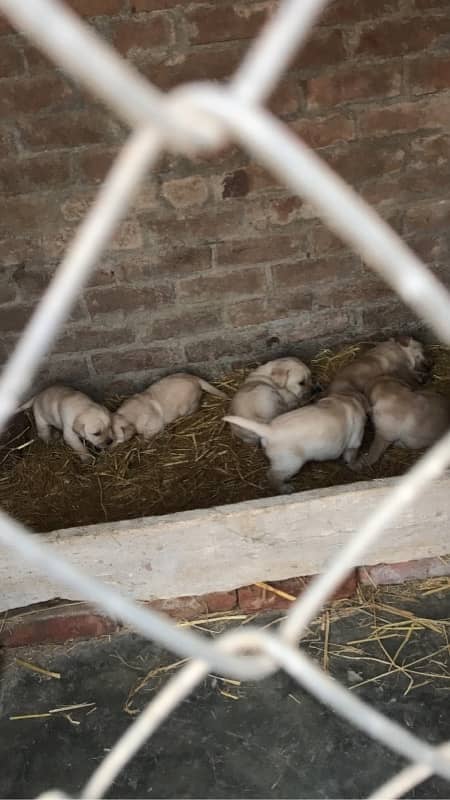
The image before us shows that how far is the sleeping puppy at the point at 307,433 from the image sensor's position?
2436 mm

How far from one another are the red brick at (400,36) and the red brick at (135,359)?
4.04ft

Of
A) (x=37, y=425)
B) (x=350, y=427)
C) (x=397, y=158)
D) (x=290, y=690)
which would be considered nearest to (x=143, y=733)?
(x=290, y=690)

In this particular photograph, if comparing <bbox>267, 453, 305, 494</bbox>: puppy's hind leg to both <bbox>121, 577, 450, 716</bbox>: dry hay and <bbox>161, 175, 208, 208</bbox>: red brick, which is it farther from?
<bbox>161, 175, 208, 208</bbox>: red brick

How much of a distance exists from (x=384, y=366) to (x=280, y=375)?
37cm

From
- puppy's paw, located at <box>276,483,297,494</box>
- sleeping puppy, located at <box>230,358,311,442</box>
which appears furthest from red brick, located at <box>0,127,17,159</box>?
puppy's paw, located at <box>276,483,297,494</box>

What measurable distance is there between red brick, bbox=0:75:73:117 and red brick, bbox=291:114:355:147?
0.76 m

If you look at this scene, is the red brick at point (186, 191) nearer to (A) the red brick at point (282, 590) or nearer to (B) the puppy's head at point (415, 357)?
(B) the puppy's head at point (415, 357)

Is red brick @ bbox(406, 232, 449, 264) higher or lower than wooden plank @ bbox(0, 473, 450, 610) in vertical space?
higher

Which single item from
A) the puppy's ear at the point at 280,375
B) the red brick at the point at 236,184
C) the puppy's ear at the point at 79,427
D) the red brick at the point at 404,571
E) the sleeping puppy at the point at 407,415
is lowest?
the red brick at the point at 404,571

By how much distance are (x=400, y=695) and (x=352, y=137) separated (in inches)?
69.5

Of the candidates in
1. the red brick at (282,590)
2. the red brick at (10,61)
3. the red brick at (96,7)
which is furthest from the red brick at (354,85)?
the red brick at (282,590)

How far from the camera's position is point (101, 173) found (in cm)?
265

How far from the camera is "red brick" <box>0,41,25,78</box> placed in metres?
2.43

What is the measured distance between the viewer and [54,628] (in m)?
2.35
